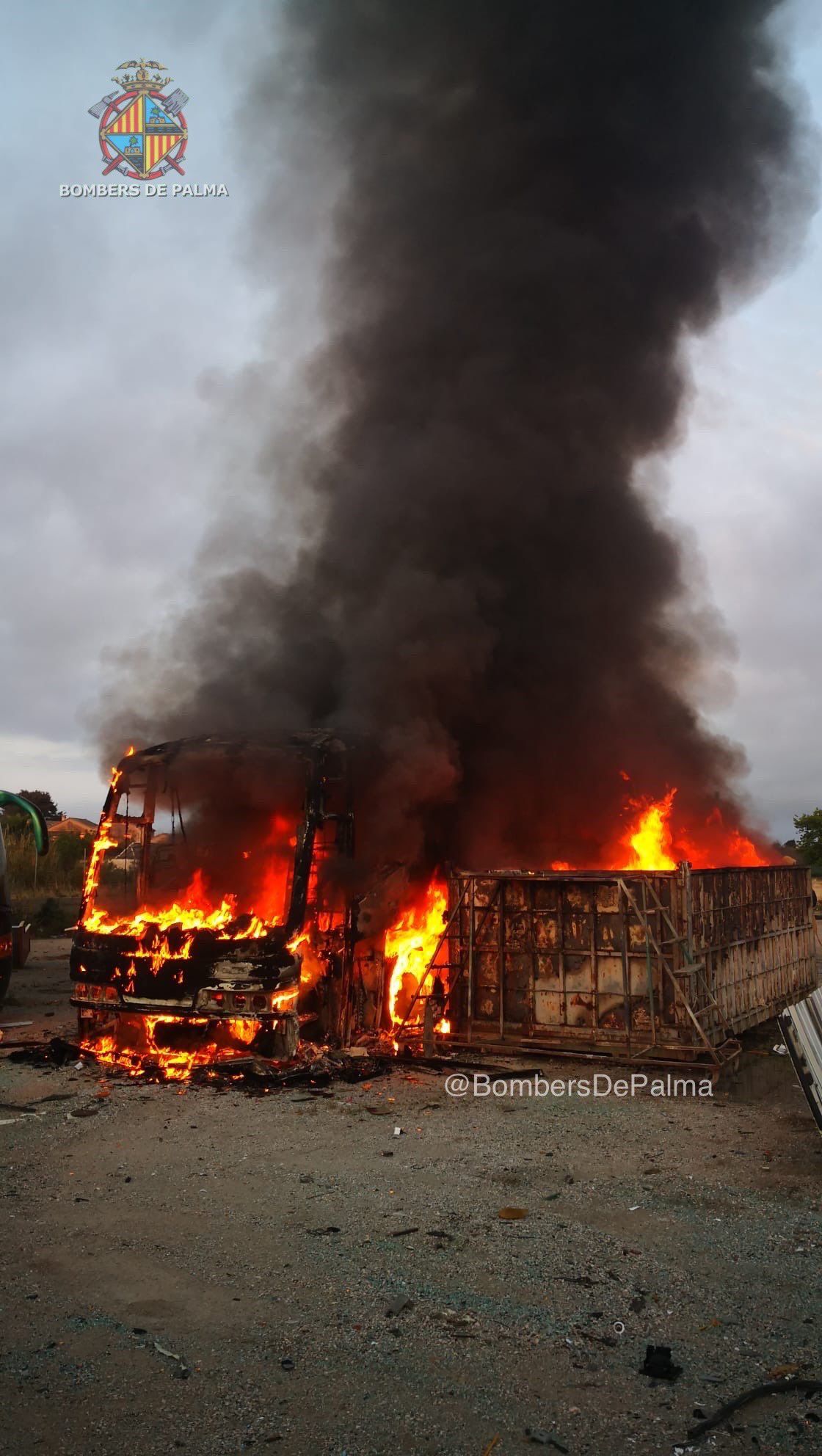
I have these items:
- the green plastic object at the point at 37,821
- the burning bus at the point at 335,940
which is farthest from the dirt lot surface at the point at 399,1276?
the green plastic object at the point at 37,821

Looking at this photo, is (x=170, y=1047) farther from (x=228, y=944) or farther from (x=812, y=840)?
(x=812, y=840)

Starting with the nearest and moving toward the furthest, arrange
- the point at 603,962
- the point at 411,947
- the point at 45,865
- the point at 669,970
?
1. the point at 669,970
2. the point at 603,962
3. the point at 411,947
4. the point at 45,865

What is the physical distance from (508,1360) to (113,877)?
6.75m

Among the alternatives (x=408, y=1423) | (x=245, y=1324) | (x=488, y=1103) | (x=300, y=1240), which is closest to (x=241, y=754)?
(x=488, y=1103)

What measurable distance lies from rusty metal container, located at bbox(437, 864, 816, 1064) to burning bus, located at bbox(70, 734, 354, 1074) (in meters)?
1.40

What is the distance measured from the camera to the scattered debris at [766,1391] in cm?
323

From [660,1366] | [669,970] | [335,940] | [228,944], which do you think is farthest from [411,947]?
[660,1366]

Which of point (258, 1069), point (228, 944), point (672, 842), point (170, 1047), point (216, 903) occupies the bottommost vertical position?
point (258, 1069)

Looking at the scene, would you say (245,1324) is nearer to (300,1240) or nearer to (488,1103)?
(300,1240)

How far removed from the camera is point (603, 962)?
891 centimetres

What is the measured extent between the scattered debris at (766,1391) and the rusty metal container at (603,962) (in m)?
5.04

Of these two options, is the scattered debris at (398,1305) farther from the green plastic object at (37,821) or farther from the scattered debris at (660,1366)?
the green plastic object at (37,821)

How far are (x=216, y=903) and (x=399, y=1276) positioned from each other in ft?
17.2

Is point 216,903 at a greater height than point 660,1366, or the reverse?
point 216,903
